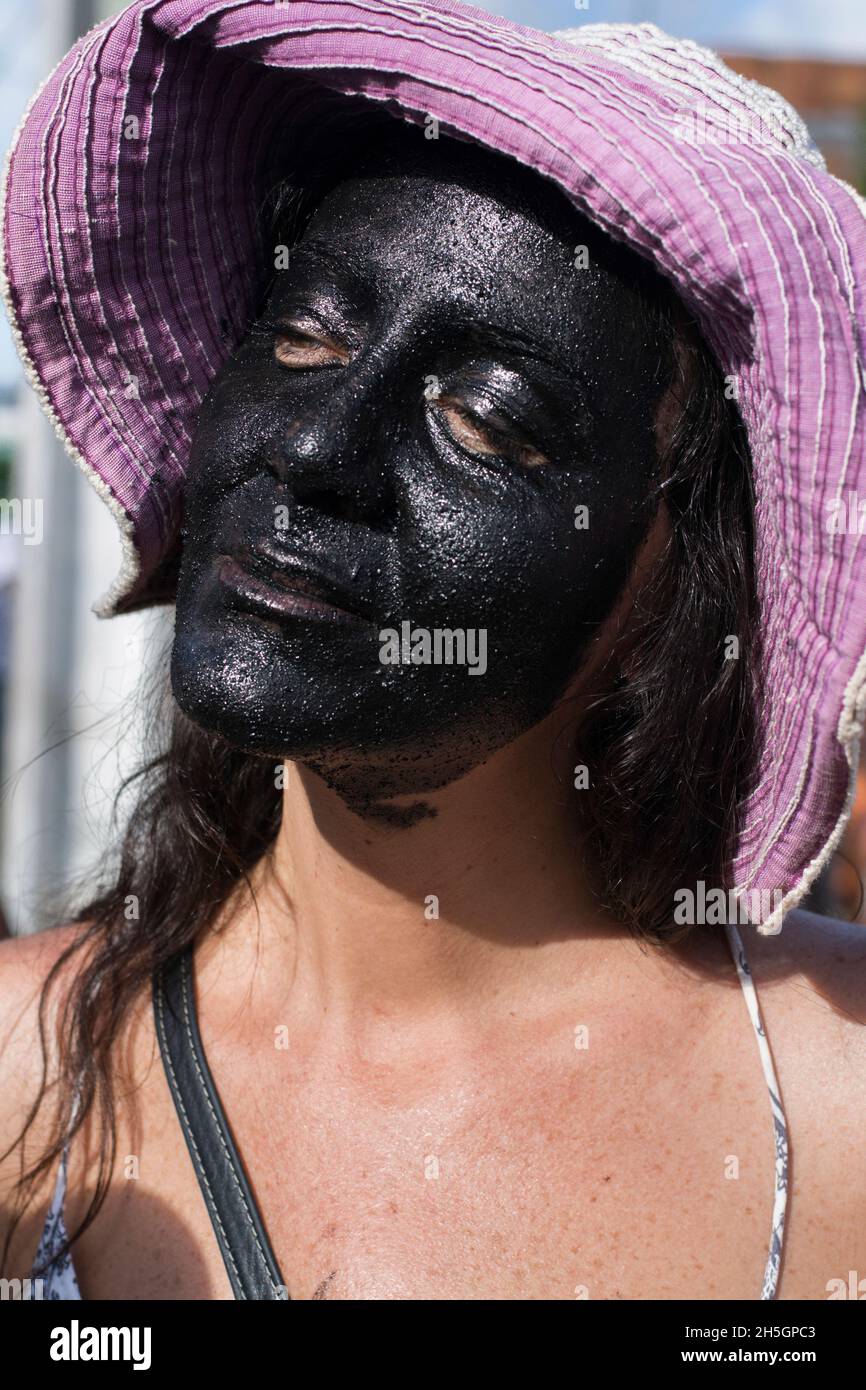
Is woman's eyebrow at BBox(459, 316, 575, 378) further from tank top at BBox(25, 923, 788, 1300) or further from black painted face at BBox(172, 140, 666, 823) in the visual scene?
tank top at BBox(25, 923, 788, 1300)

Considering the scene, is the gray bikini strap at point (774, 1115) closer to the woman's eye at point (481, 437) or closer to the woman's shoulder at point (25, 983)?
the woman's eye at point (481, 437)

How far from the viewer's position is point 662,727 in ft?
5.97

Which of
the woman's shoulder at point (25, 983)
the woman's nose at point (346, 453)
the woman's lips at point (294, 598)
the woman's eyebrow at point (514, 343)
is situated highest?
the woman's eyebrow at point (514, 343)

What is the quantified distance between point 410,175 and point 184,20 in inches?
13.0

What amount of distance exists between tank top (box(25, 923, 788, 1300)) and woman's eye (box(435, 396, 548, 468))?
741 mm

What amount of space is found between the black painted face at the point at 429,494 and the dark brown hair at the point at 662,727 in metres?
0.08

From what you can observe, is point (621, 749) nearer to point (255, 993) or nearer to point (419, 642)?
point (419, 642)

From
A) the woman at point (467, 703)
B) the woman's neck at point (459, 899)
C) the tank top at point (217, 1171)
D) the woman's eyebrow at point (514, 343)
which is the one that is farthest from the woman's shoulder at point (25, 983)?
→ the woman's eyebrow at point (514, 343)

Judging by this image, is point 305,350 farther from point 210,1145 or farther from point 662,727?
point 210,1145

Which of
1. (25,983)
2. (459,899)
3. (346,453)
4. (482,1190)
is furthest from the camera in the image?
(25,983)

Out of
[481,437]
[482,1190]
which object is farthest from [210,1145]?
[481,437]

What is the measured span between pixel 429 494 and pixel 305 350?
Answer: 28cm

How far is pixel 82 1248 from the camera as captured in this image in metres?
1.78

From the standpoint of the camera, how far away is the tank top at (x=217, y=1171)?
166 cm
